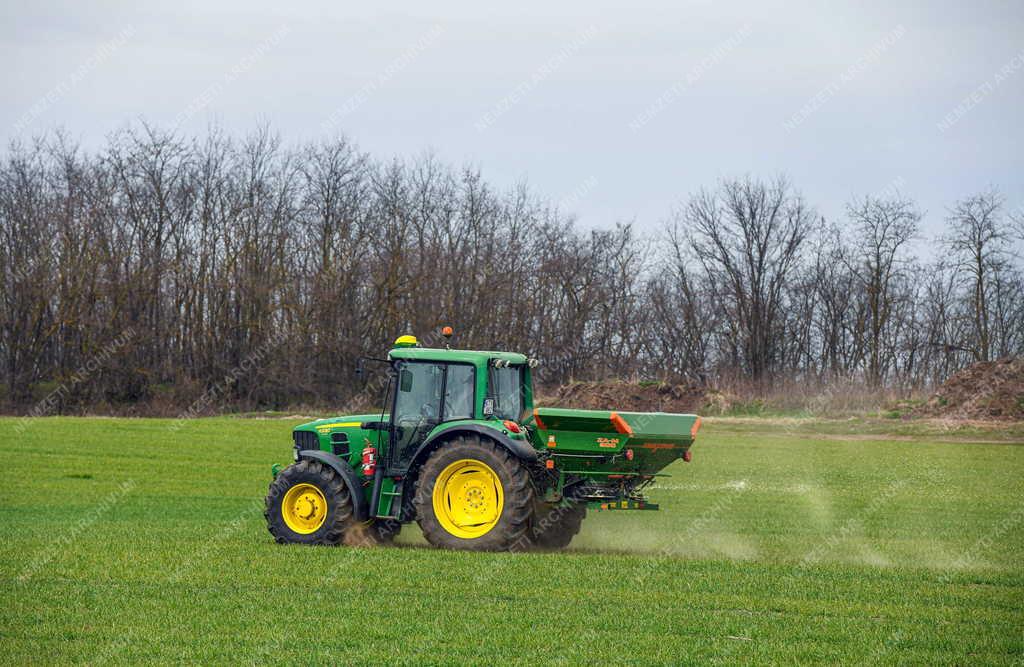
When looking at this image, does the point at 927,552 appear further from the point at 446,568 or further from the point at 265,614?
the point at 265,614

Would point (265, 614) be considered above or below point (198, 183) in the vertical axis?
below

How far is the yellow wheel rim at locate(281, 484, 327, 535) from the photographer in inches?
492

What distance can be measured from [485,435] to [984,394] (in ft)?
107

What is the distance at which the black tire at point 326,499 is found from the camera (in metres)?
12.3

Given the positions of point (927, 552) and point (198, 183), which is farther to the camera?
point (198, 183)

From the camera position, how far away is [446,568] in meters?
10.6

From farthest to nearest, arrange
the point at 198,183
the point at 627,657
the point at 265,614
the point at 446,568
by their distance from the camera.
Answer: the point at 198,183 < the point at 446,568 < the point at 265,614 < the point at 627,657

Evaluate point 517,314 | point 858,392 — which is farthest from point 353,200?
point 858,392

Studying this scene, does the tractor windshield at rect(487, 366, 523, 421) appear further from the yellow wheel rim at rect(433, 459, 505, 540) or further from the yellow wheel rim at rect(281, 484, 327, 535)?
the yellow wheel rim at rect(281, 484, 327, 535)

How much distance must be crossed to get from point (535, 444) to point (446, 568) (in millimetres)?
2450

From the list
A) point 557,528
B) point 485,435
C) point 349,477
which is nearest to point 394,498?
point 349,477

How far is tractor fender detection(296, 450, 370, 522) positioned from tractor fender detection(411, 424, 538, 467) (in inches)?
27.3

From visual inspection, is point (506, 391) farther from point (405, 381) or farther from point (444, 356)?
point (405, 381)

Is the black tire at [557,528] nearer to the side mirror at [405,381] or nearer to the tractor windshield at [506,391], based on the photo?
the tractor windshield at [506,391]
